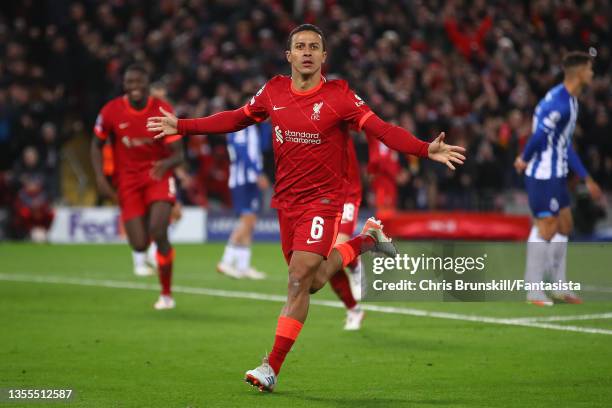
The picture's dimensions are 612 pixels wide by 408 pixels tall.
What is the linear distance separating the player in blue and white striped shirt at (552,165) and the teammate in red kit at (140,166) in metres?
3.97

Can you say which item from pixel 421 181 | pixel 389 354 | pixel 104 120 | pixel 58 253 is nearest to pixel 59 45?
pixel 58 253

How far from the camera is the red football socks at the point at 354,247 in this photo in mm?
8866

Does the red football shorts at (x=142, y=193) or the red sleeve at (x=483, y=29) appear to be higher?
the red sleeve at (x=483, y=29)

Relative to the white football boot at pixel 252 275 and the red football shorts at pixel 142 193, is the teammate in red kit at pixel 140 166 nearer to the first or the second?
the red football shorts at pixel 142 193

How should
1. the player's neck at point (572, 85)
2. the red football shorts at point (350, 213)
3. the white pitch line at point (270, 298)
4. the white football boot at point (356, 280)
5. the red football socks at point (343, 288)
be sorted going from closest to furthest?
the red football socks at point (343, 288) → the red football shorts at point (350, 213) → the white pitch line at point (270, 298) → the white football boot at point (356, 280) → the player's neck at point (572, 85)

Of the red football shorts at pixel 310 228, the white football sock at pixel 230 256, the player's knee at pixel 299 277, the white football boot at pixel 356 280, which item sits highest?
the red football shorts at pixel 310 228

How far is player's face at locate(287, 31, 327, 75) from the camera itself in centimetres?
818

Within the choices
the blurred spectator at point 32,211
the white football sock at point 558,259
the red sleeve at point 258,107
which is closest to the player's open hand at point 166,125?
the red sleeve at point 258,107

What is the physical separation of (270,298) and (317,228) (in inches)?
246

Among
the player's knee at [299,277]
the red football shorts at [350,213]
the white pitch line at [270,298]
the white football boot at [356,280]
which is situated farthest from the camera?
the white football boot at [356,280]

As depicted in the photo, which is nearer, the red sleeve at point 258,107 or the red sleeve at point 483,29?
the red sleeve at point 258,107

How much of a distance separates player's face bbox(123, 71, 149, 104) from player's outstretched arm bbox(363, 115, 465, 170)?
5.35 m

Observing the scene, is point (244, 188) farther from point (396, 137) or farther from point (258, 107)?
point (396, 137)

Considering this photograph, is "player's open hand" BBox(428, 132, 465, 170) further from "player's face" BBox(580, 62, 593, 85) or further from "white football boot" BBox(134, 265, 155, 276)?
"white football boot" BBox(134, 265, 155, 276)
